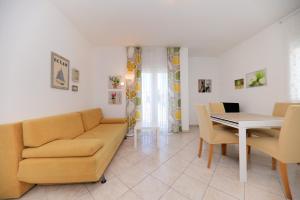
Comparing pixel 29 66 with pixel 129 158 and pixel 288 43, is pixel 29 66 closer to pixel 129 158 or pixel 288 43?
pixel 129 158

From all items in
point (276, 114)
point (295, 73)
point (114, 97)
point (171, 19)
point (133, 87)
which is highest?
point (171, 19)

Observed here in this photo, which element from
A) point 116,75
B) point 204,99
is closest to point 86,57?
point 116,75

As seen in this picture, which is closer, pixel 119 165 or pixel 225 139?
pixel 225 139

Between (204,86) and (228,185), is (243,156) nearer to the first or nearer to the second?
(228,185)

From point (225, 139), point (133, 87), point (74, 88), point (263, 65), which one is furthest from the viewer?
point (133, 87)

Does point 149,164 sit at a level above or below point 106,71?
below

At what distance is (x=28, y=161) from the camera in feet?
4.73

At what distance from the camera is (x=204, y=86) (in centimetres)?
522

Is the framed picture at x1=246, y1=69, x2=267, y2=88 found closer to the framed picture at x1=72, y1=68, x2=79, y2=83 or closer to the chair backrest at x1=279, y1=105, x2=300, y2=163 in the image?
the chair backrest at x1=279, y1=105, x2=300, y2=163

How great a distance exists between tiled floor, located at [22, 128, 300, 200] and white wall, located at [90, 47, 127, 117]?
2022mm

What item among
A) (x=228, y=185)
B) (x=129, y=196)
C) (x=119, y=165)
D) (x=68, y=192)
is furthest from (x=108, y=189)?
(x=228, y=185)

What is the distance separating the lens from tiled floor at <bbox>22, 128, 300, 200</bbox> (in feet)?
4.74

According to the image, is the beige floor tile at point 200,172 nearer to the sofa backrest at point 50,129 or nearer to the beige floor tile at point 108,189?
the beige floor tile at point 108,189

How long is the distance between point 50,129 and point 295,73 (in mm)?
4562
